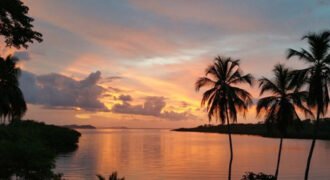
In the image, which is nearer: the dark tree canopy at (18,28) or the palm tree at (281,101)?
the dark tree canopy at (18,28)

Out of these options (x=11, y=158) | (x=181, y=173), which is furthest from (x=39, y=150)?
(x=181, y=173)

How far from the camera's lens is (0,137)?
20.8m

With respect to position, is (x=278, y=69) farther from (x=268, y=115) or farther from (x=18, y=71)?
(x=18, y=71)

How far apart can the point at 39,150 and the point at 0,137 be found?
5.03 m

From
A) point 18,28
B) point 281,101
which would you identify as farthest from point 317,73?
point 18,28

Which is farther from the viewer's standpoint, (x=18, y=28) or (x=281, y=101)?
(x=281, y=101)

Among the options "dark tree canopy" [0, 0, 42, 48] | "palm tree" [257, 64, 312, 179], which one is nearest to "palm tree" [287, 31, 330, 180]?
"palm tree" [257, 64, 312, 179]

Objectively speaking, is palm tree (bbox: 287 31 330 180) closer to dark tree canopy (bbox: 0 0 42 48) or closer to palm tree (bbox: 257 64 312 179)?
palm tree (bbox: 257 64 312 179)

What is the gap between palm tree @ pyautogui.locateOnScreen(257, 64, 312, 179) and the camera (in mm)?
35469

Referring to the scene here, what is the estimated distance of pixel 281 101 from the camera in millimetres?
35844

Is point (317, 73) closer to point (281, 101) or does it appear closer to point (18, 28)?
point (281, 101)

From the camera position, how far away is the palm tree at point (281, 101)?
1396 inches

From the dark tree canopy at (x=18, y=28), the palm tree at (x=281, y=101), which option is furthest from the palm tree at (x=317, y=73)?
the dark tree canopy at (x=18, y=28)

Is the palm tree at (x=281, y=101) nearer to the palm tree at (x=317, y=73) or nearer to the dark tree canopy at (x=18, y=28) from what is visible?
the palm tree at (x=317, y=73)
